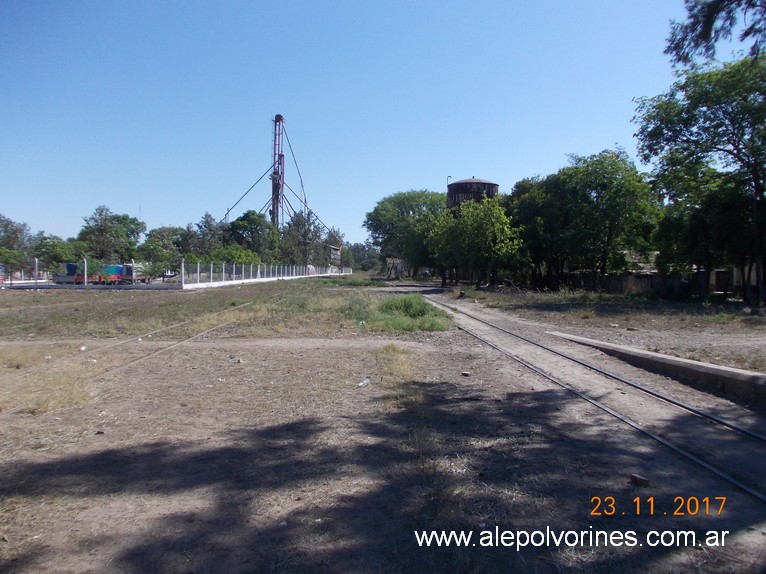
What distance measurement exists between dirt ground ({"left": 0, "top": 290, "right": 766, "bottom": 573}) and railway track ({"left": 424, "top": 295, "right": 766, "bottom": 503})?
29 cm

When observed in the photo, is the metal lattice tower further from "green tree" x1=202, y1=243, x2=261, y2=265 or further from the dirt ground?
the dirt ground

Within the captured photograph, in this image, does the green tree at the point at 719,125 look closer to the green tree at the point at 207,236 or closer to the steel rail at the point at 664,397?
the steel rail at the point at 664,397

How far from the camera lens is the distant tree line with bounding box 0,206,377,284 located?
202ft

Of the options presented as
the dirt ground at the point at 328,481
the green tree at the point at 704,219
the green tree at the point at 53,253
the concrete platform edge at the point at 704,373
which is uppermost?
the green tree at the point at 704,219

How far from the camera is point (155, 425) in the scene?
696 cm

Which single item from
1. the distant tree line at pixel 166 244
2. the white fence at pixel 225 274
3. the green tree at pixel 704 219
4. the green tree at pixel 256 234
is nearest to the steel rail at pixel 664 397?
the green tree at pixel 704 219

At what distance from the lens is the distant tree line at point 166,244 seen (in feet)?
202

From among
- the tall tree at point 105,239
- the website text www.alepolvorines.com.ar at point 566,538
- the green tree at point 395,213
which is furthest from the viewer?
the green tree at point 395,213

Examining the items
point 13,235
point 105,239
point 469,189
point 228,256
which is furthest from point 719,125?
point 13,235

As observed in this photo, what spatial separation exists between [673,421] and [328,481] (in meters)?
4.71

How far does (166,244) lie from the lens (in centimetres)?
7569

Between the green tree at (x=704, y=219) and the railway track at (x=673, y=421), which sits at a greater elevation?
the green tree at (x=704, y=219)

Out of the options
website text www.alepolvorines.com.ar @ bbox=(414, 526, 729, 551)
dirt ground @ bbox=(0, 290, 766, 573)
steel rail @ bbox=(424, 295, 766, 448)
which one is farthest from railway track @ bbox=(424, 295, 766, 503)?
website text www.alepolvorines.com.ar @ bbox=(414, 526, 729, 551)

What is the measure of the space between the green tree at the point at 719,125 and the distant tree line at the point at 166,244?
42.0 meters
